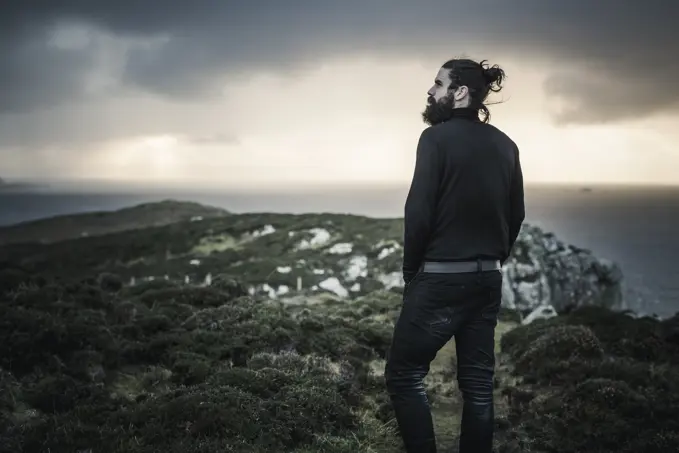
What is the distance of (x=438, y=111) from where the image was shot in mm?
4355

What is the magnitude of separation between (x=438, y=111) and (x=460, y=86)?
0.26 metres

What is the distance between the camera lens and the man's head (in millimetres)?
4211

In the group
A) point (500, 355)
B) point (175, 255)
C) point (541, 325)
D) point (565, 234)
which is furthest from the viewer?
point (565, 234)

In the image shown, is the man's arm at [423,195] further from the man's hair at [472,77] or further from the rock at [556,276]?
the rock at [556,276]

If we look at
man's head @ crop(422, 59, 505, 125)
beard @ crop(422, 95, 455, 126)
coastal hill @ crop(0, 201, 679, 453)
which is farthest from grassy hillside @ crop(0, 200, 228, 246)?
man's head @ crop(422, 59, 505, 125)

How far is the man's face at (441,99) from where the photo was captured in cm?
427

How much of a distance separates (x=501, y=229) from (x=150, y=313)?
9766 mm

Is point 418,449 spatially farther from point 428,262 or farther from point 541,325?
point 541,325

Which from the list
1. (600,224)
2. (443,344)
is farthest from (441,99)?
(600,224)

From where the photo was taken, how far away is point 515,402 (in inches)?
312

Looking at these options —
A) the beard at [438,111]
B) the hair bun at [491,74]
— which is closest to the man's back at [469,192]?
the beard at [438,111]

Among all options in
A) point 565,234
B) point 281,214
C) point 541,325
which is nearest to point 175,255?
point 281,214

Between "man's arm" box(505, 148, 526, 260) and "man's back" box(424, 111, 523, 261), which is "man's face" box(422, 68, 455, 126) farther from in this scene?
"man's arm" box(505, 148, 526, 260)

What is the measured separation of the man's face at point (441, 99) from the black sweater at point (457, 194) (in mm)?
183
